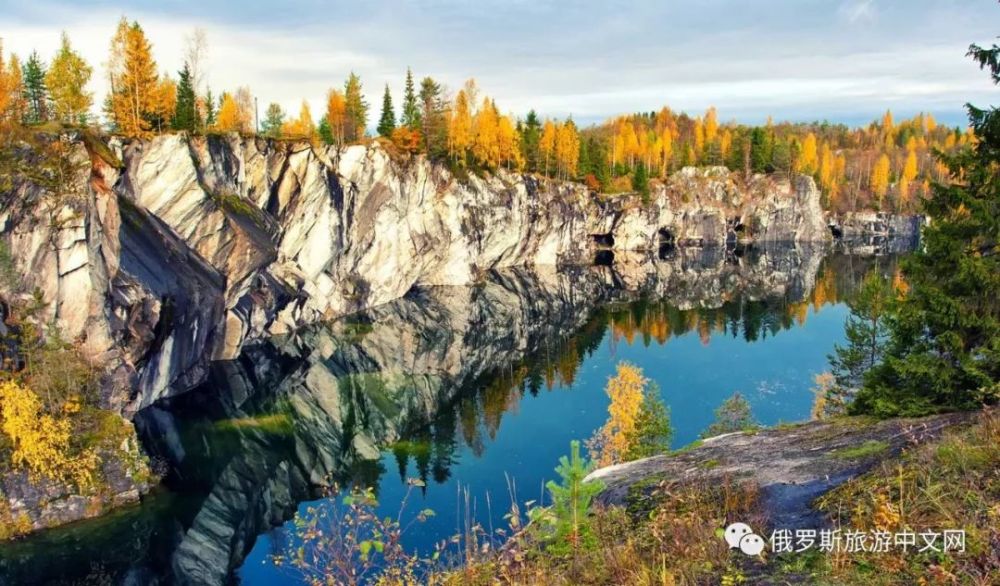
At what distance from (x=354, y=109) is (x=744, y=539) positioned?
79.8 meters

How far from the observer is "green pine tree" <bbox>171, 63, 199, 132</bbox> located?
49.0 m

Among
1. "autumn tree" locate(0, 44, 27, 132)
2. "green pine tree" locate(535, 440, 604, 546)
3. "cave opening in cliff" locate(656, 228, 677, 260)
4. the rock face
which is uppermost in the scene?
"autumn tree" locate(0, 44, 27, 132)

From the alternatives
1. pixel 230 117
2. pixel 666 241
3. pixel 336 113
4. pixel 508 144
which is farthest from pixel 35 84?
pixel 666 241

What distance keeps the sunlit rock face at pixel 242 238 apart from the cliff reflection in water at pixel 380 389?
306 centimetres

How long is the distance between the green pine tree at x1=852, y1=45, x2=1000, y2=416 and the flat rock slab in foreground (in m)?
0.94

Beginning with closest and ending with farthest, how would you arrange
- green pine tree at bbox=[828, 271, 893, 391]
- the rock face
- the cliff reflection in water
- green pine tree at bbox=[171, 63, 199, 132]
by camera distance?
1. the rock face
2. the cliff reflection in water
3. green pine tree at bbox=[828, 271, 893, 391]
4. green pine tree at bbox=[171, 63, 199, 132]

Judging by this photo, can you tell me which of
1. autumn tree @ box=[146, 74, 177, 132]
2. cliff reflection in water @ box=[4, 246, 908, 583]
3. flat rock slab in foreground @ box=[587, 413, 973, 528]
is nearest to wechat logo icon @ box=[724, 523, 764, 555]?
flat rock slab in foreground @ box=[587, 413, 973, 528]

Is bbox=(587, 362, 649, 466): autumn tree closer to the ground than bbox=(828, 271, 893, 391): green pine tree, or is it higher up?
closer to the ground

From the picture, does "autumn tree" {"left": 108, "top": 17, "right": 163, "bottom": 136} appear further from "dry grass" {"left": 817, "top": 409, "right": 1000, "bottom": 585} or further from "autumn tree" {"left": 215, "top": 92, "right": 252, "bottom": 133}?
"dry grass" {"left": 817, "top": 409, "right": 1000, "bottom": 585}

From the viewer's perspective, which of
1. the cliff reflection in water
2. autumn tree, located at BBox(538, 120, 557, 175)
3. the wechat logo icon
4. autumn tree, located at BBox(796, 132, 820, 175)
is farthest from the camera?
autumn tree, located at BBox(796, 132, 820, 175)

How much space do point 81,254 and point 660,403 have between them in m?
27.3

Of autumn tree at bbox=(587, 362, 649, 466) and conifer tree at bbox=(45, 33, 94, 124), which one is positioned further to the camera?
conifer tree at bbox=(45, 33, 94, 124)

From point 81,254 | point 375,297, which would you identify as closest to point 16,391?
point 81,254

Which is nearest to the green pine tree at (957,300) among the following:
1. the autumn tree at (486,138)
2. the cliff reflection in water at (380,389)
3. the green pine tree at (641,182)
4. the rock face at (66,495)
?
the cliff reflection in water at (380,389)
